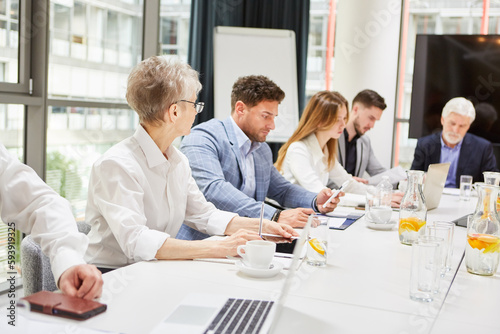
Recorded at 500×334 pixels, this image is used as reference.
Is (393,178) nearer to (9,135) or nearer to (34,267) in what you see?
(9,135)

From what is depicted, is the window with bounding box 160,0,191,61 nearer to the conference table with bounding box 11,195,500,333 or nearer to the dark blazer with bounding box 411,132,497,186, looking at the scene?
the dark blazer with bounding box 411,132,497,186

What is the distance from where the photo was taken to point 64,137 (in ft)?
12.4

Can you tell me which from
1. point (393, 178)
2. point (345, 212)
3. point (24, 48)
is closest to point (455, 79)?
point (393, 178)

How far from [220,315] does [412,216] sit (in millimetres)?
1069

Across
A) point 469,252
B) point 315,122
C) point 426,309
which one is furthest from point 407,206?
point 315,122

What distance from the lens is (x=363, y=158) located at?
452 cm

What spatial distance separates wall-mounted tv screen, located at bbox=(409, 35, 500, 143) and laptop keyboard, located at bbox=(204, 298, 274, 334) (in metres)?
4.37

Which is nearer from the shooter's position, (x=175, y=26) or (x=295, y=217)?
(x=295, y=217)

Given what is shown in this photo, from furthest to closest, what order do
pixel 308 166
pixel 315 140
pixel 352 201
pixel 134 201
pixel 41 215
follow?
1. pixel 315 140
2. pixel 308 166
3. pixel 352 201
4. pixel 134 201
5. pixel 41 215

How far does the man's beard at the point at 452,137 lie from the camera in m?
4.40

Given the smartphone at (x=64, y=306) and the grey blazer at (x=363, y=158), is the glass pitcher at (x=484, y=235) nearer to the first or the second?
the smartphone at (x=64, y=306)

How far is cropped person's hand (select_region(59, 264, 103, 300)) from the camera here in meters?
1.21

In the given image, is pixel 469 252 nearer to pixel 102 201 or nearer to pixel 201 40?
pixel 102 201

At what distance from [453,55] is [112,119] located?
328 centimetres
